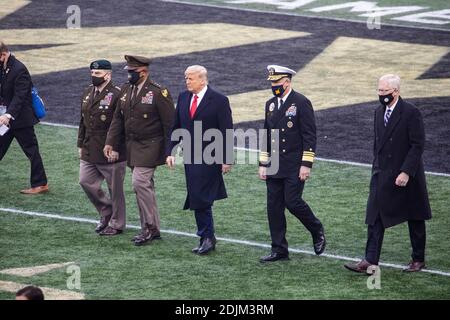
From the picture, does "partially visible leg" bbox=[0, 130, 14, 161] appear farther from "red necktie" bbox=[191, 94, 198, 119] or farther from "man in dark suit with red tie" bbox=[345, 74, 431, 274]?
"man in dark suit with red tie" bbox=[345, 74, 431, 274]

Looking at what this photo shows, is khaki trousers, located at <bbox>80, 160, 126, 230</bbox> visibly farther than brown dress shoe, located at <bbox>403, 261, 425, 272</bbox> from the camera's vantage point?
Yes

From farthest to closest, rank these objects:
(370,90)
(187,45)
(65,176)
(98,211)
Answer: (187,45) < (370,90) < (65,176) < (98,211)

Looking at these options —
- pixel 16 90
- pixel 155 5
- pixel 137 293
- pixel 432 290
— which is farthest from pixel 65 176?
pixel 155 5

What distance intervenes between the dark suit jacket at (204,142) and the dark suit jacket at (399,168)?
1.52 meters

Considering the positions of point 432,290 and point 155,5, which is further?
point 155,5

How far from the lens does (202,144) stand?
37.8 feet

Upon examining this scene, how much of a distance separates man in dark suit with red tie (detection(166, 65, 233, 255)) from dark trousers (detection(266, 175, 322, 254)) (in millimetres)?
539

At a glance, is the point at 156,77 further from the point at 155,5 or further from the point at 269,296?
the point at 269,296

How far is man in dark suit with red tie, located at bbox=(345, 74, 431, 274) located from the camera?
10859mm

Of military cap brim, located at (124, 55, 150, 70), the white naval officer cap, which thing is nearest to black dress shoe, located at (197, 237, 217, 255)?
the white naval officer cap

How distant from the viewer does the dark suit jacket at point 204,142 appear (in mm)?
11633

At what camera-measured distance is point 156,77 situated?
789 inches

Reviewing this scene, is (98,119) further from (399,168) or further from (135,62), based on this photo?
(399,168)
